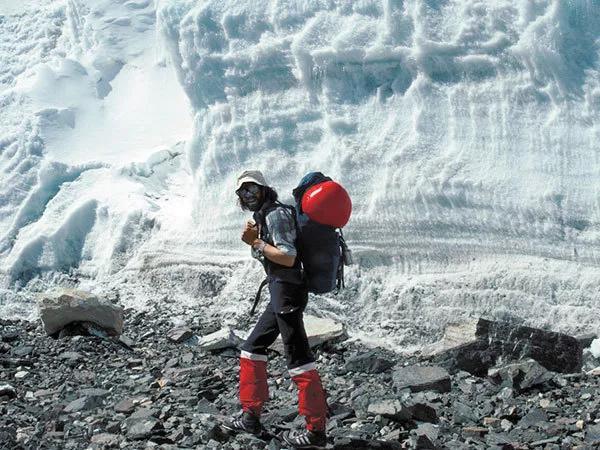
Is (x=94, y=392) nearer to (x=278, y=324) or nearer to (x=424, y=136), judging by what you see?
(x=278, y=324)

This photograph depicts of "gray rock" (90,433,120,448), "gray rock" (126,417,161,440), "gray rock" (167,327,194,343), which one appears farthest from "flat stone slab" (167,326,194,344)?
"gray rock" (90,433,120,448)

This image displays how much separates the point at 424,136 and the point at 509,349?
293 centimetres

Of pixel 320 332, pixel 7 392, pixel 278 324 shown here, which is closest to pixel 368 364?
pixel 320 332

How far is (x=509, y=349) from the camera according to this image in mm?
8211

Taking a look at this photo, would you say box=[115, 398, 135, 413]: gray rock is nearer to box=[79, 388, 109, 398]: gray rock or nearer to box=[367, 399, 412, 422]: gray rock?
box=[79, 388, 109, 398]: gray rock

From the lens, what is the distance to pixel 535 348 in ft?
26.9

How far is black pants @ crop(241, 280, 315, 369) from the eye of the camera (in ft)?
20.0

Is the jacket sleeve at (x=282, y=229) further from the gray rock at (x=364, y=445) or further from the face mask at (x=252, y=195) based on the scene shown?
the gray rock at (x=364, y=445)

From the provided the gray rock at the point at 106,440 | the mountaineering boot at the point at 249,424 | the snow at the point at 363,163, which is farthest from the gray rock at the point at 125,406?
the snow at the point at 363,163

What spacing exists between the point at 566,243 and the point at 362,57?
3187 millimetres

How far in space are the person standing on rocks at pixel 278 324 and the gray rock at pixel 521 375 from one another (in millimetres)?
2080

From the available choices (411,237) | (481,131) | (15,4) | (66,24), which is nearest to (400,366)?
(411,237)

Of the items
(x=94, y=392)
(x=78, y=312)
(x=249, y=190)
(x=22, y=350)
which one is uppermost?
(x=249, y=190)

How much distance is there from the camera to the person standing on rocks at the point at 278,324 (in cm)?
604
